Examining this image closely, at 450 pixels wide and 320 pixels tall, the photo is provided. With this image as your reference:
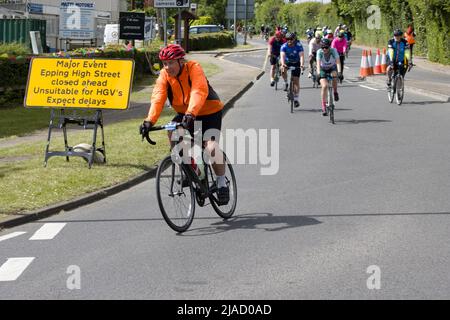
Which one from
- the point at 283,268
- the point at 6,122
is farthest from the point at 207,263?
the point at 6,122

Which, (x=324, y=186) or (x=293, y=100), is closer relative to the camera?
(x=324, y=186)

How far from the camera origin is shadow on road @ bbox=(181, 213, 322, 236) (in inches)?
341

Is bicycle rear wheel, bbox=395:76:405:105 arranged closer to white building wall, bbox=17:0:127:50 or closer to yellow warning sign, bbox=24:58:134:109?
yellow warning sign, bbox=24:58:134:109

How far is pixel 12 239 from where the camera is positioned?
8.46m

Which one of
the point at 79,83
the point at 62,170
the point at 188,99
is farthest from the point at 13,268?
the point at 79,83

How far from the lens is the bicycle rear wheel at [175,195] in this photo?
8.45m

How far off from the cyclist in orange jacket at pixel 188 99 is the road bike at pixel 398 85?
13.7m

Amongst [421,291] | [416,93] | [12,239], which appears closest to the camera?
[421,291]

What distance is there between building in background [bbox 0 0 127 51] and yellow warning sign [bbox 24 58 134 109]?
38.0 metres

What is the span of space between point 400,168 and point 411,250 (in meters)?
5.16

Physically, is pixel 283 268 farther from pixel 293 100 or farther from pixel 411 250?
pixel 293 100

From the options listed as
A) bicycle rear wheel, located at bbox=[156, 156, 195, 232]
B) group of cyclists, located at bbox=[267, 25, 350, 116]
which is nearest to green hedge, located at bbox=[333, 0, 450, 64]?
group of cyclists, located at bbox=[267, 25, 350, 116]

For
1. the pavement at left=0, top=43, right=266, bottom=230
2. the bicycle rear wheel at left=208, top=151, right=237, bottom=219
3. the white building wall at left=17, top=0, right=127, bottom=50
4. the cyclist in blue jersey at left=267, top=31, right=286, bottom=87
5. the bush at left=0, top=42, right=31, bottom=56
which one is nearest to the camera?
the bicycle rear wheel at left=208, top=151, right=237, bottom=219

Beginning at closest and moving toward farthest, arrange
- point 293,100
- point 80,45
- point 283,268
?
point 283,268, point 293,100, point 80,45
